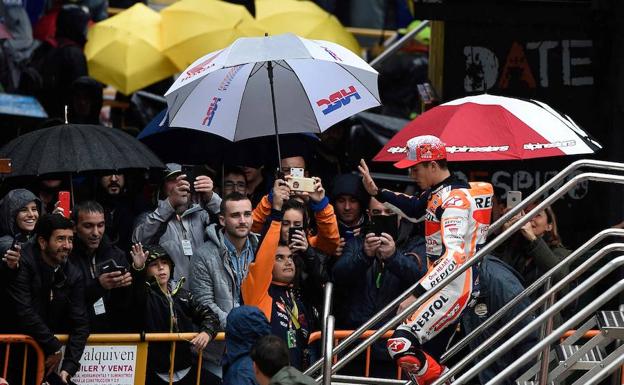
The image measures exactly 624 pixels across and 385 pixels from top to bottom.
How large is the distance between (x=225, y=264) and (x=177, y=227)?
74 centimetres

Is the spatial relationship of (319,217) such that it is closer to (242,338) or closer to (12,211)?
(12,211)

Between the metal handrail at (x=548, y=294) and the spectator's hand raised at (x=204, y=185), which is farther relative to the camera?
the spectator's hand raised at (x=204, y=185)

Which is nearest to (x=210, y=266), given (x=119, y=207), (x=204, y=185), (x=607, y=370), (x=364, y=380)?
(x=204, y=185)

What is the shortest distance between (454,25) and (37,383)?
6.10 metres

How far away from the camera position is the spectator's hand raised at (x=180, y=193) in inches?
466

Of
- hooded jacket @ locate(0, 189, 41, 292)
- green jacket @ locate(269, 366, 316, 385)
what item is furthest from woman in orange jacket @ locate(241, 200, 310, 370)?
green jacket @ locate(269, 366, 316, 385)

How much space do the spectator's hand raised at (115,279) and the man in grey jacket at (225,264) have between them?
32.3 inches

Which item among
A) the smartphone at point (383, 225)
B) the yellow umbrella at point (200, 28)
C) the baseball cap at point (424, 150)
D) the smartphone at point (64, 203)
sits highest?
the yellow umbrella at point (200, 28)

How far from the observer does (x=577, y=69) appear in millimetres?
14312

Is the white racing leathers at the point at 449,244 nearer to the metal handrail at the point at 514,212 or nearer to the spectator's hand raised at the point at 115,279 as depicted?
the metal handrail at the point at 514,212

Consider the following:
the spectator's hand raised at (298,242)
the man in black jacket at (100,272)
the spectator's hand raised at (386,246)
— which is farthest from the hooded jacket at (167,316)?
the spectator's hand raised at (386,246)

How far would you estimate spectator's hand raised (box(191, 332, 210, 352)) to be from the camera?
1081 centimetres

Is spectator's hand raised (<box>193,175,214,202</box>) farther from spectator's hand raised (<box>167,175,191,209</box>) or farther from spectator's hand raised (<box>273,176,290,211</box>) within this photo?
spectator's hand raised (<box>273,176,290,211</box>)

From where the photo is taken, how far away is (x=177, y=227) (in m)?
12.0
